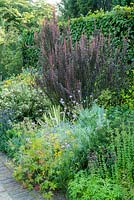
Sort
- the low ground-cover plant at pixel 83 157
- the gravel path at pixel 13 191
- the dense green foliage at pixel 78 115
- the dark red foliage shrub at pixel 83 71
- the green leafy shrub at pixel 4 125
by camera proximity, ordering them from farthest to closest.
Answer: the dark red foliage shrub at pixel 83 71 → the green leafy shrub at pixel 4 125 → the gravel path at pixel 13 191 → the dense green foliage at pixel 78 115 → the low ground-cover plant at pixel 83 157

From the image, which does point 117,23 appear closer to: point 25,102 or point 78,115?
point 25,102

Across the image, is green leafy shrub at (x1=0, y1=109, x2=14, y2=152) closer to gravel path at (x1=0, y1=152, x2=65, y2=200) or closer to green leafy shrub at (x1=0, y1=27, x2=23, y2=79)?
gravel path at (x1=0, y1=152, x2=65, y2=200)

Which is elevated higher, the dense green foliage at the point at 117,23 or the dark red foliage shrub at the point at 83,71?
the dense green foliage at the point at 117,23

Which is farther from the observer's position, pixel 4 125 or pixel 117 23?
pixel 117 23

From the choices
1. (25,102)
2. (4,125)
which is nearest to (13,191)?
(4,125)

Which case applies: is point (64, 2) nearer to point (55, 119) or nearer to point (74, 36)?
point (74, 36)

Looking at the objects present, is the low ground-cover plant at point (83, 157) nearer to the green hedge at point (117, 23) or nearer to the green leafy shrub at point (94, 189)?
the green leafy shrub at point (94, 189)

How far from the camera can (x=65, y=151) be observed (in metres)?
3.99

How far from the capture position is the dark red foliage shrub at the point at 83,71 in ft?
19.2

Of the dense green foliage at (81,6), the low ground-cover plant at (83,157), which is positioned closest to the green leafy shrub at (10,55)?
the dense green foliage at (81,6)

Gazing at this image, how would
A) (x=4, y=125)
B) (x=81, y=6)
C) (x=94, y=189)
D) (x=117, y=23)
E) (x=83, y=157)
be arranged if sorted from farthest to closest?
1. (x=81, y=6)
2. (x=117, y=23)
3. (x=4, y=125)
4. (x=83, y=157)
5. (x=94, y=189)

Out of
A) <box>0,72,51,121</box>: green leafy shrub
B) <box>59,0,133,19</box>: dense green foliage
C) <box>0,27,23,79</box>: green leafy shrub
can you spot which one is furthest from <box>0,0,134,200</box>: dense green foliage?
<box>59,0,133,19</box>: dense green foliage

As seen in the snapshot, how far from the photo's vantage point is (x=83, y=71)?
19.3 feet

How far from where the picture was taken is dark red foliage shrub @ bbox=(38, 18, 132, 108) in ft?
19.2
